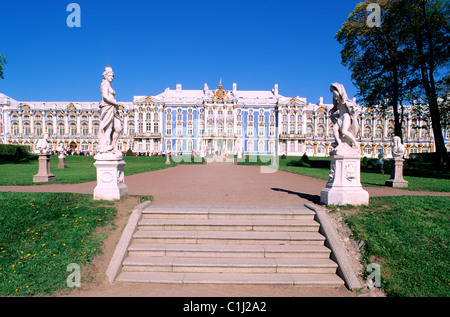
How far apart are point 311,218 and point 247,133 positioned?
53225 millimetres

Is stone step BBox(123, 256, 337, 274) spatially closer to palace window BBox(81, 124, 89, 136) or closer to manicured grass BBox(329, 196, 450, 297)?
manicured grass BBox(329, 196, 450, 297)

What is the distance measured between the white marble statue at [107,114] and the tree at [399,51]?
17.8m

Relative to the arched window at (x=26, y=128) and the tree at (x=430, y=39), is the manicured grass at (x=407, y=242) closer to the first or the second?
the tree at (x=430, y=39)

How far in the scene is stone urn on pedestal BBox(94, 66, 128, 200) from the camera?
19.8 feet

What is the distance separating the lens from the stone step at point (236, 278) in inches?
149

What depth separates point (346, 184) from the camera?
18.8ft

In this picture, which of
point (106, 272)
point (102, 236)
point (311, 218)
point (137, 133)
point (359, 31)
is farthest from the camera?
point (137, 133)

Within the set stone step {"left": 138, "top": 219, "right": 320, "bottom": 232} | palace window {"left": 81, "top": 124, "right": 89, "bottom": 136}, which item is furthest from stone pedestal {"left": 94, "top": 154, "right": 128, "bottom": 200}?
Answer: palace window {"left": 81, "top": 124, "right": 89, "bottom": 136}

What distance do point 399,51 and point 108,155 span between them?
68.3 feet

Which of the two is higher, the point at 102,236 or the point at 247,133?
the point at 247,133

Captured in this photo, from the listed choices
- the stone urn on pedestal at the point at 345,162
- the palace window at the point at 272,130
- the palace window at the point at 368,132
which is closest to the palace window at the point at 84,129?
the palace window at the point at 272,130

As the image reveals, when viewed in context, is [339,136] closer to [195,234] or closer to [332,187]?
[332,187]
